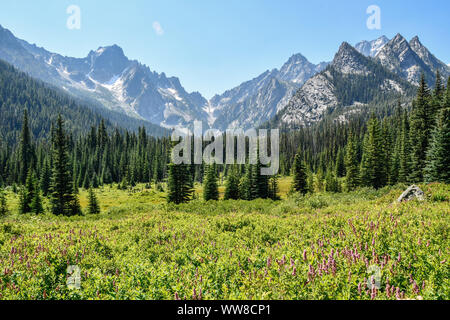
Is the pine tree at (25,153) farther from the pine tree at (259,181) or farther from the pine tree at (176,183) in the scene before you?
the pine tree at (259,181)

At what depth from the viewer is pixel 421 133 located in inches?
1752

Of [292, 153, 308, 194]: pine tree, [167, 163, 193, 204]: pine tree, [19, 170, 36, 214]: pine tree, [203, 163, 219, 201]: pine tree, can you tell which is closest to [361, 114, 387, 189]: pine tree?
[292, 153, 308, 194]: pine tree

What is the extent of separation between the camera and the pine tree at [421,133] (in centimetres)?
4269

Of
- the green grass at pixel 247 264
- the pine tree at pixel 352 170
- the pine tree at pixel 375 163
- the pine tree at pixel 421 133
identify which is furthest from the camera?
the pine tree at pixel 352 170

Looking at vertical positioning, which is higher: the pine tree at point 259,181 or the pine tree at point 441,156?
the pine tree at point 441,156

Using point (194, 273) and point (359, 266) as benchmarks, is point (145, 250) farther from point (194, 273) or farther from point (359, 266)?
point (359, 266)

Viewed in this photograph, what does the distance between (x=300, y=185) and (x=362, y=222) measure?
154ft

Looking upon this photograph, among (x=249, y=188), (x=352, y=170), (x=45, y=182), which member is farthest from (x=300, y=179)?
(x=45, y=182)

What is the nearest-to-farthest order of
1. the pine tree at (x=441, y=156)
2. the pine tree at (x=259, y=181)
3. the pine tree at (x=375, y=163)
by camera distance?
the pine tree at (x=441, y=156) → the pine tree at (x=375, y=163) → the pine tree at (x=259, y=181)

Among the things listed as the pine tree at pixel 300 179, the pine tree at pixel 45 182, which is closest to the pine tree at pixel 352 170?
the pine tree at pixel 300 179

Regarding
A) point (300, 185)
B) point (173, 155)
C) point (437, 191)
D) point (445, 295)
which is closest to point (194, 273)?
point (445, 295)

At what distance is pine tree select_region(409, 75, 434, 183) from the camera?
42.7m

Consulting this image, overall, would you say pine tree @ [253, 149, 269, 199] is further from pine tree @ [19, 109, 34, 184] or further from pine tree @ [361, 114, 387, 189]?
pine tree @ [19, 109, 34, 184]

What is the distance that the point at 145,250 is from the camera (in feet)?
25.2
